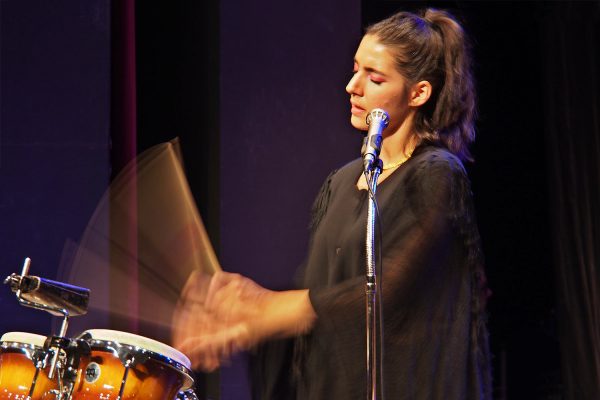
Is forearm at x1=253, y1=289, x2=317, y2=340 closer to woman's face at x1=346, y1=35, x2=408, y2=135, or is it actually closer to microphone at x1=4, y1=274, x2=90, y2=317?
woman's face at x1=346, y1=35, x2=408, y2=135

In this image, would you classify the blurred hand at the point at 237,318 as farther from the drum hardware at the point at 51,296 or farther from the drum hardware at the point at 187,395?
the drum hardware at the point at 187,395

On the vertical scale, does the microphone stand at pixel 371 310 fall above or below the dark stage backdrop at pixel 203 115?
below

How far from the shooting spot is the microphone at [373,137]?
1766mm

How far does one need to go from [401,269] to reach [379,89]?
0.41 metres

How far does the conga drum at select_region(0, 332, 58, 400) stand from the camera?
3.03 meters

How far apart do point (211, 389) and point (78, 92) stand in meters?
1.34

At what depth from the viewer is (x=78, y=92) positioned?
152 inches

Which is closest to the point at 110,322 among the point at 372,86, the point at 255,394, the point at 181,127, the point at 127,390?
the point at 181,127

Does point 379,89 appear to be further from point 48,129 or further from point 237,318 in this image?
point 48,129

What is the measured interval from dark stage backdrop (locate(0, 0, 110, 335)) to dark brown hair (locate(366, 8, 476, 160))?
6.75 ft

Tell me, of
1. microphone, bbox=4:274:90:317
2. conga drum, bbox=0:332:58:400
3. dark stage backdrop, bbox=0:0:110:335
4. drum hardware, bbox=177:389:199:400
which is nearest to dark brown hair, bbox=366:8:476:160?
microphone, bbox=4:274:90:317

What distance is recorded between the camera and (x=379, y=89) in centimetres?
200

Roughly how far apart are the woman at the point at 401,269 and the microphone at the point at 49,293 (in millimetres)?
539

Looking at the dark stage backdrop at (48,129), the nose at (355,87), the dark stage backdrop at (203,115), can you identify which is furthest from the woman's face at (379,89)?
the dark stage backdrop at (48,129)
